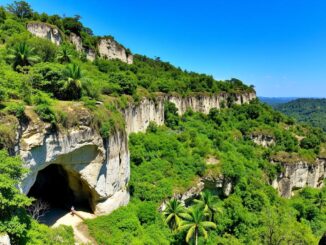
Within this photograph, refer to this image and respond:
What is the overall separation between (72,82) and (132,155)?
18830 millimetres

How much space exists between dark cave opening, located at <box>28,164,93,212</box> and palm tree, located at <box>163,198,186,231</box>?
9745mm

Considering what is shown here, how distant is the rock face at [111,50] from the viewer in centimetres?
7894

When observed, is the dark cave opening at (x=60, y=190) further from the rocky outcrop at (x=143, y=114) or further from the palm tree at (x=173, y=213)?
the rocky outcrop at (x=143, y=114)

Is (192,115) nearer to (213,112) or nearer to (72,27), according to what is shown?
(213,112)

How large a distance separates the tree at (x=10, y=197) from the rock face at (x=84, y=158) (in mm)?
3724

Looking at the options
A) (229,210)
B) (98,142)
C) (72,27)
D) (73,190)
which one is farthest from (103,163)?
(72,27)

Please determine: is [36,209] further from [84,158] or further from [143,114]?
[143,114]

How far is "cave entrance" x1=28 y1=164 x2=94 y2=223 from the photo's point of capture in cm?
3581

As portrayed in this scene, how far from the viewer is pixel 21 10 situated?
224 feet

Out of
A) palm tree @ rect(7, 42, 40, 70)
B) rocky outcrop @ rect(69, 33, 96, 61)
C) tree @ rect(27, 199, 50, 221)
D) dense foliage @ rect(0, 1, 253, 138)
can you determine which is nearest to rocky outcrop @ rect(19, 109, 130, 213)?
dense foliage @ rect(0, 1, 253, 138)

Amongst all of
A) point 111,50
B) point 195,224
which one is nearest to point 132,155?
point 195,224

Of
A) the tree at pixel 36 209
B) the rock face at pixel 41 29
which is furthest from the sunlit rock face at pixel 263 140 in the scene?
the tree at pixel 36 209

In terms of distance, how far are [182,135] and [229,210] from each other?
60.0 feet

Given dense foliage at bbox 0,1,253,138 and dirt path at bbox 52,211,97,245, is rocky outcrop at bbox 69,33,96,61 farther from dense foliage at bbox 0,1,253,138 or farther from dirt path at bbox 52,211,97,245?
dirt path at bbox 52,211,97,245
